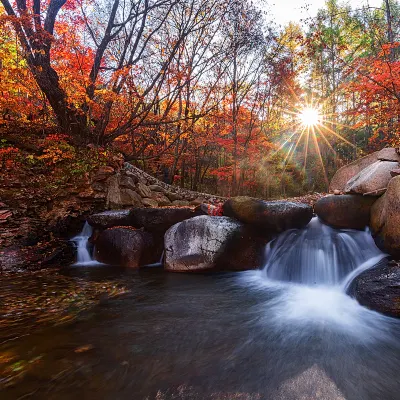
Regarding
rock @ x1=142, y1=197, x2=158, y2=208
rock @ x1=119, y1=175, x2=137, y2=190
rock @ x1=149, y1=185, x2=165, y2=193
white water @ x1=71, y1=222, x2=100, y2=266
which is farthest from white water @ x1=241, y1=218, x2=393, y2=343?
rock @ x1=149, y1=185, x2=165, y2=193

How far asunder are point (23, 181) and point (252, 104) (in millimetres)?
13259

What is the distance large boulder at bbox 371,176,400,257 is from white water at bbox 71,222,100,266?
21.7 feet

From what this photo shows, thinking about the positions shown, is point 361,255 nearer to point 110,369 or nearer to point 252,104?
point 110,369

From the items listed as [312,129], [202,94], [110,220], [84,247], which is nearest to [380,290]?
[110,220]

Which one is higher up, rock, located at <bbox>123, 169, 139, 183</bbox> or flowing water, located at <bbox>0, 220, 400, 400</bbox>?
rock, located at <bbox>123, 169, 139, 183</bbox>

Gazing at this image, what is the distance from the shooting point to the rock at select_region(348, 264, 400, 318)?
3426 millimetres

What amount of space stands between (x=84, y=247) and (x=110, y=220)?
1070mm

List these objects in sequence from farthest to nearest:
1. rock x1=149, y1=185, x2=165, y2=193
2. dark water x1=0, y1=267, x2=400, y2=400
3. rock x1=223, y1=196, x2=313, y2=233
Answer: rock x1=149, y1=185, x2=165, y2=193
rock x1=223, y1=196, x2=313, y2=233
dark water x1=0, y1=267, x2=400, y2=400

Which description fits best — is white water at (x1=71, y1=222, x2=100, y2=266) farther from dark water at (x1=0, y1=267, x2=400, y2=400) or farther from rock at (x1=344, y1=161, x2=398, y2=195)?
rock at (x1=344, y1=161, x2=398, y2=195)

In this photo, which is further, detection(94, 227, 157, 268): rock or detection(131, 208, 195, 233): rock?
detection(131, 208, 195, 233): rock

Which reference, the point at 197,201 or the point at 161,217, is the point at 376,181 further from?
the point at 197,201

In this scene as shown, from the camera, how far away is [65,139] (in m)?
8.91

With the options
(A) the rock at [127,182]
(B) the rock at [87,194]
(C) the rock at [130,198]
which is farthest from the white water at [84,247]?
(A) the rock at [127,182]

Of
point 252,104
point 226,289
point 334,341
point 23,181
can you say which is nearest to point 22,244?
point 23,181
